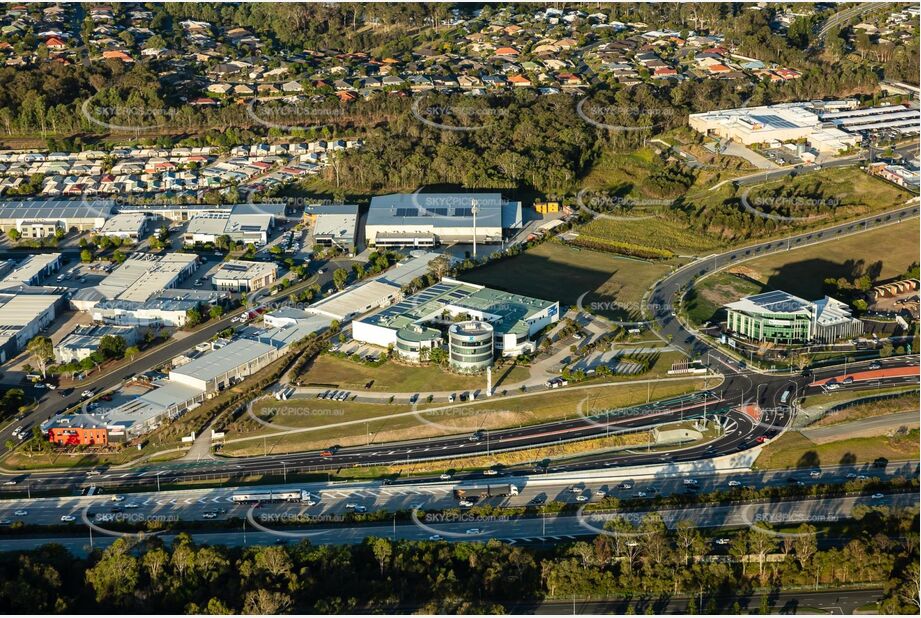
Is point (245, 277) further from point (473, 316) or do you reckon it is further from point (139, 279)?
point (473, 316)

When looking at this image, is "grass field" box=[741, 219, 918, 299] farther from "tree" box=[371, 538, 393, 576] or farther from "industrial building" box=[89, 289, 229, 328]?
"industrial building" box=[89, 289, 229, 328]

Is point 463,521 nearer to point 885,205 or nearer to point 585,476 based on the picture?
point 585,476

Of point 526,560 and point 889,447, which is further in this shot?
point 889,447

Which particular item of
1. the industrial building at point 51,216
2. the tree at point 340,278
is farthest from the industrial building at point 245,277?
the industrial building at point 51,216

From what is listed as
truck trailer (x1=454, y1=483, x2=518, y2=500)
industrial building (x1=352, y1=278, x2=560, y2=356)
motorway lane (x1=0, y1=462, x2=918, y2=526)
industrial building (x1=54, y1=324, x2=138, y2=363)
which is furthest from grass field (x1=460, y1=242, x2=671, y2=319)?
industrial building (x1=54, y1=324, x2=138, y2=363)

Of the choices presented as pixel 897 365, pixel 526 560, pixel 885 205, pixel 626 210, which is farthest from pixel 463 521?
pixel 885 205

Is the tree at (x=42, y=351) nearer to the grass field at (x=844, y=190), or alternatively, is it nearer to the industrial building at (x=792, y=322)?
the industrial building at (x=792, y=322)

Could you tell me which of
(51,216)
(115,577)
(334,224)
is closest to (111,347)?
(115,577)
